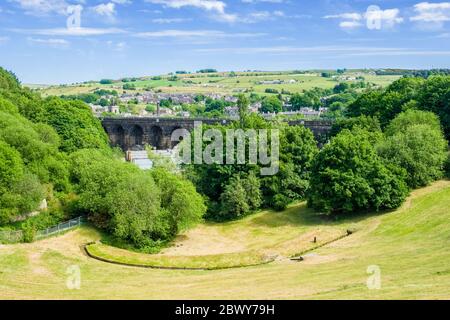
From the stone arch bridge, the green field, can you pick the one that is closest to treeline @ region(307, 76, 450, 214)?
the green field

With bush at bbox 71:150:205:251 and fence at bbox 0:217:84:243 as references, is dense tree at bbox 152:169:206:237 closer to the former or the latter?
bush at bbox 71:150:205:251

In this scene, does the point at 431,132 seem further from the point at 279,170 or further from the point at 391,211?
the point at 279,170

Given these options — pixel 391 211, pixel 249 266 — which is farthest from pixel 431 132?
pixel 249 266

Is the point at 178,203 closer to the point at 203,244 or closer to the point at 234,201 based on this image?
the point at 203,244

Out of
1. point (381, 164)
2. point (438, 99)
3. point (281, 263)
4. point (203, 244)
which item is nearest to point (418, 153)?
point (381, 164)

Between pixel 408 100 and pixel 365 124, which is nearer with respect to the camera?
pixel 365 124
